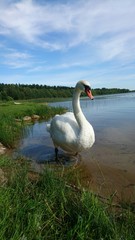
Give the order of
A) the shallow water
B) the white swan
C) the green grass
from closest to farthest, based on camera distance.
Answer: the green grass
the shallow water
the white swan

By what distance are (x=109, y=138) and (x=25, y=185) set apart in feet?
26.4

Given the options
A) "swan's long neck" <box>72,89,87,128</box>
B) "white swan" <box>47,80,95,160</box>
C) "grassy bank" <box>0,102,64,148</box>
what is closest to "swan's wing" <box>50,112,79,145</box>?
"white swan" <box>47,80,95,160</box>

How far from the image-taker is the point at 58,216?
4.05 metres

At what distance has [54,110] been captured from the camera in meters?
26.8

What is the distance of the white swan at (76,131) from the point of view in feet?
25.0

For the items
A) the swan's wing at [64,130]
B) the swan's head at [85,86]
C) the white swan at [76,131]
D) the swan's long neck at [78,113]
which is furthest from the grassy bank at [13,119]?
the swan's head at [85,86]

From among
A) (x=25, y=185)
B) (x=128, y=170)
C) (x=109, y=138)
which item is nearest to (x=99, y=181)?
(x=128, y=170)

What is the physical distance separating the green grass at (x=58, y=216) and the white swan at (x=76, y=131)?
3.02 m

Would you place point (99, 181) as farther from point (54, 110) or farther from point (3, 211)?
point (54, 110)

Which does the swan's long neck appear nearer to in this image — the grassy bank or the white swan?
the white swan

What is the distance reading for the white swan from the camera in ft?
25.0

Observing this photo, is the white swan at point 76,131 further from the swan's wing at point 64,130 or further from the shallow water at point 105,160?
the shallow water at point 105,160

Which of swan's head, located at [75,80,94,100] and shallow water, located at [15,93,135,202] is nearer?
shallow water, located at [15,93,135,202]

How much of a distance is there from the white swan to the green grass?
3.02m
